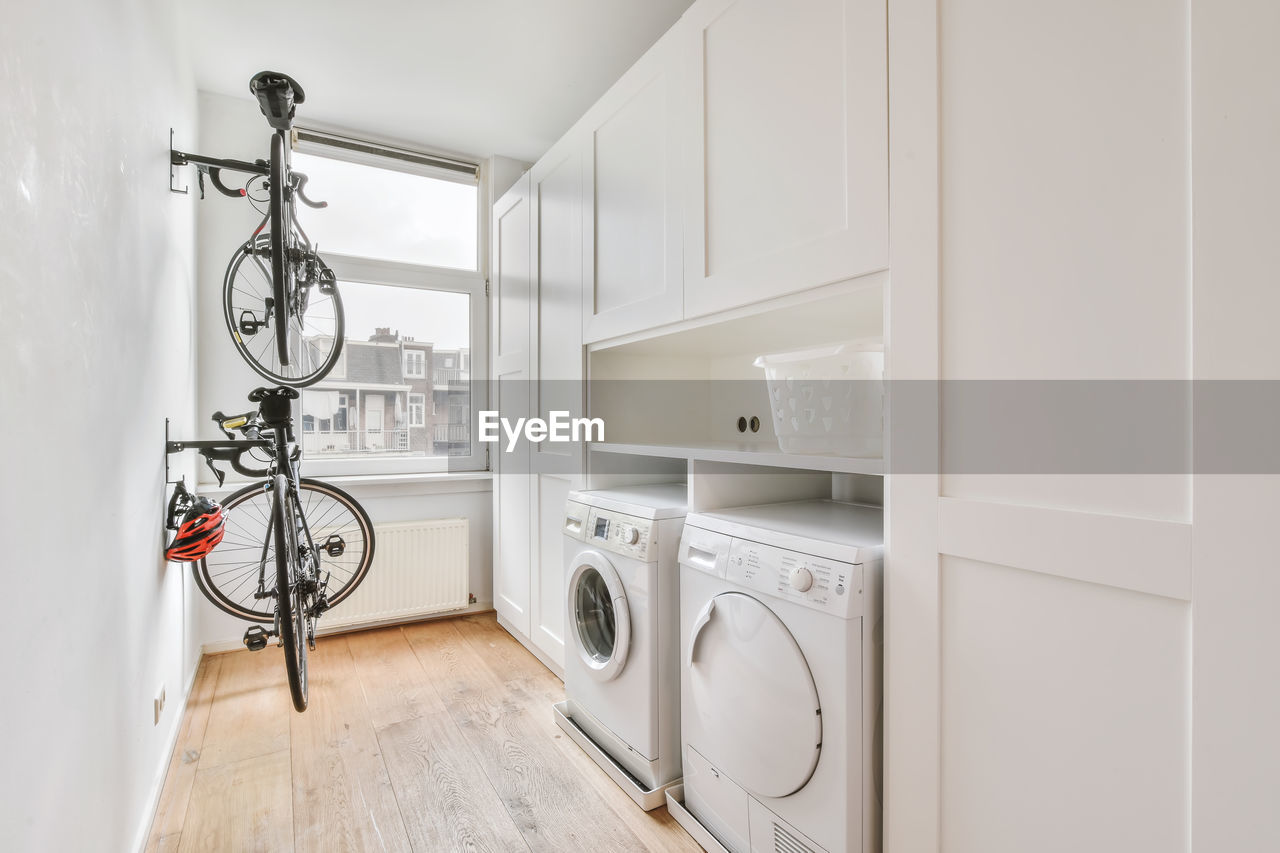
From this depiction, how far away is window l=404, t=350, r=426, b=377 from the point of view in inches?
133

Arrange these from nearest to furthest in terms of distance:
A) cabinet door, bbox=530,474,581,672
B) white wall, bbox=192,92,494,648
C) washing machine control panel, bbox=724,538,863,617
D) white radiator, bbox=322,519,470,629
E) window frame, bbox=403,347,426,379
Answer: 1. washing machine control panel, bbox=724,538,863,617
2. cabinet door, bbox=530,474,581,672
3. white wall, bbox=192,92,494,648
4. white radiator, bbox=322,519,470,629
5. window frame, bbox=403,347,426,379

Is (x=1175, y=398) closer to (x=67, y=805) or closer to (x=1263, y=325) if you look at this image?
(x=1263, y=325)

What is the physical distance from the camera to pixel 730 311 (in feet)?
5.40

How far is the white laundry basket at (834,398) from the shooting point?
4.46 feet

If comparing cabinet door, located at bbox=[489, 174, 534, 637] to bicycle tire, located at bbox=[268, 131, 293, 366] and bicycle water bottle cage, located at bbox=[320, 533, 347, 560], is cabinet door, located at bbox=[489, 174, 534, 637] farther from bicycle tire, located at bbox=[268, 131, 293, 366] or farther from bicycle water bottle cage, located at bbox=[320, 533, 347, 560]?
bicycle tire, located at bbox=[268, 131, 293, 366]

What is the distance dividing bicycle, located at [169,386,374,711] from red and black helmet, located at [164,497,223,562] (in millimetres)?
162

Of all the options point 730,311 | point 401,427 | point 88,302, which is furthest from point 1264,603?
point 401,427

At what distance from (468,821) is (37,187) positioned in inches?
68.0

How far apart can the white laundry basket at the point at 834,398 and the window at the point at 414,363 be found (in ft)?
8.06

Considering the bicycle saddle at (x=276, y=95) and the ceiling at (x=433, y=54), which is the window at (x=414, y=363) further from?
the bicycle saddle at (x=276, y=95)

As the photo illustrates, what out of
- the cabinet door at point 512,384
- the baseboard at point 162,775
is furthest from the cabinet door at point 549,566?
the baseboard at point 162,775

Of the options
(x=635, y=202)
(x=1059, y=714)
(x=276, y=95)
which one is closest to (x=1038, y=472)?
(x=1059, y=714)

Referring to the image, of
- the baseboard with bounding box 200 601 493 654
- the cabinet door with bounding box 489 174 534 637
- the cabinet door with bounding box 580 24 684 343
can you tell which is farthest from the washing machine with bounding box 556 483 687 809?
the baseboard with bounding box 200 601 493 654

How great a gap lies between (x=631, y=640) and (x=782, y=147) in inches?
56.5
